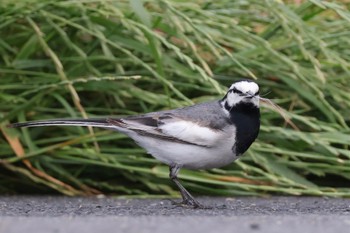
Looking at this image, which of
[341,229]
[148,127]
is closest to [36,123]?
[148,127]

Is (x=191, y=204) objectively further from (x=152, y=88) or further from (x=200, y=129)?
(x=152, y=88)

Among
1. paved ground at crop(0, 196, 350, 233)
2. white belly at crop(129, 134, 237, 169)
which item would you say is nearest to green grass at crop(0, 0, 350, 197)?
paved ground at crop(0, 196, 350, 233)

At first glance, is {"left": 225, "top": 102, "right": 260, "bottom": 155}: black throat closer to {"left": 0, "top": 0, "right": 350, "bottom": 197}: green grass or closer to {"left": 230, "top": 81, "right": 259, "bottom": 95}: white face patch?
{"left": 230, "top": 81, "right": 259, "bottom": 95}: white face patch

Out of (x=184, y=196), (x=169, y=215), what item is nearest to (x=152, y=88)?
(x=184, y=196)

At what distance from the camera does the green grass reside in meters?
5.76

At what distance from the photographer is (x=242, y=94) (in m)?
5.00

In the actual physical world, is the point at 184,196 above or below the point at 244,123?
below

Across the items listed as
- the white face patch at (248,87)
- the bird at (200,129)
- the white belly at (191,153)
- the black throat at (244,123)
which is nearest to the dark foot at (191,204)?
the bird at (200,129)

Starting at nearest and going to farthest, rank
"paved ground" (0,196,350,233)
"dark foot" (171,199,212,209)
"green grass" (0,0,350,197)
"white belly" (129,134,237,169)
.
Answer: "paved ground" (0,196,350,233), "white belly" (129,134,237,169), "dark foot" (171,199,212,209), "green grass" (0,0,350,197)

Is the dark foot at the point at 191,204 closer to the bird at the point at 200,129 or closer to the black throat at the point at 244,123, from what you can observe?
the bird at the point at 200,129

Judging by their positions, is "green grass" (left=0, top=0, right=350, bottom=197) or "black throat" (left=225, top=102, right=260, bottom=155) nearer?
"black throat" (left=225, top=102, right=260, bottom=155)

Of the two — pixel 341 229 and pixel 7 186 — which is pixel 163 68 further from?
pixel 341 229

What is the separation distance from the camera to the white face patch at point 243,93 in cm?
495

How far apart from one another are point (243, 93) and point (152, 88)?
4.12 feet
